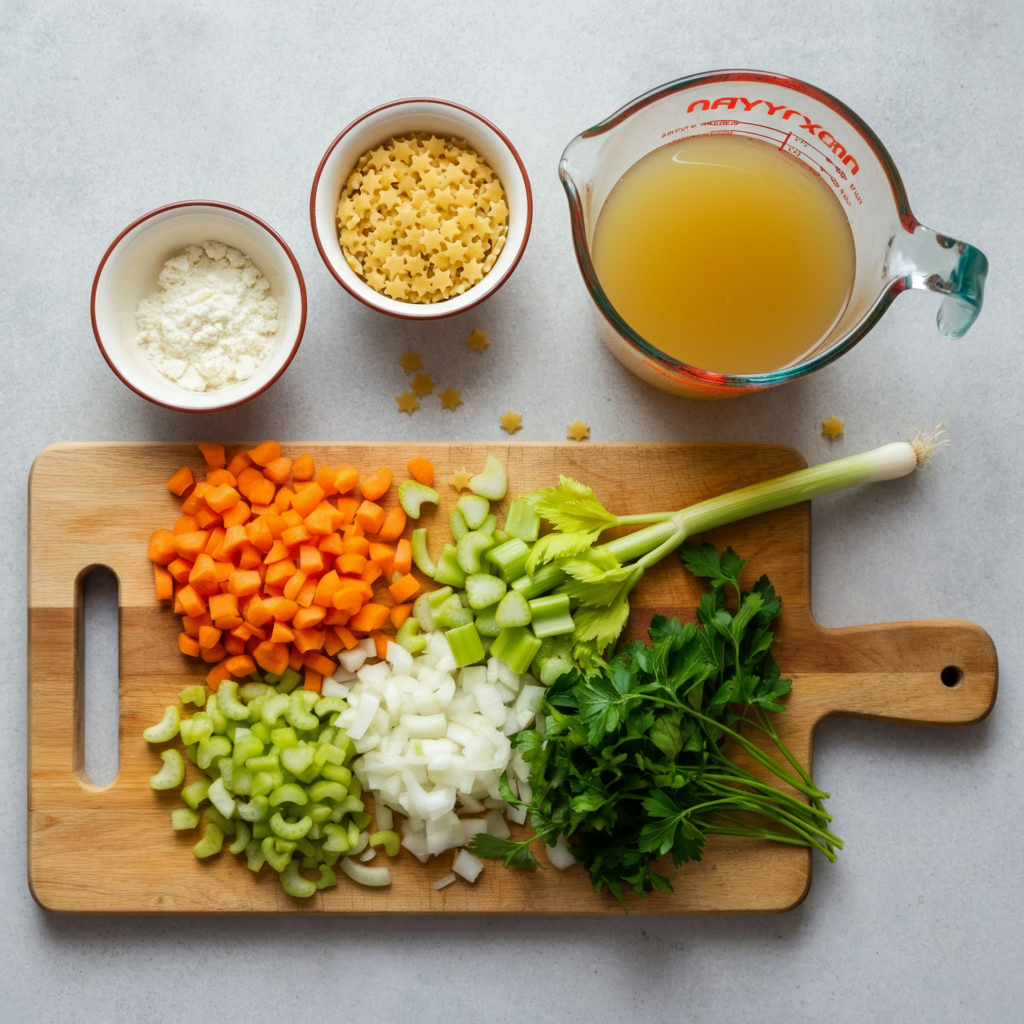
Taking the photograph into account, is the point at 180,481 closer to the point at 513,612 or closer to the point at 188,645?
the point at 188,645

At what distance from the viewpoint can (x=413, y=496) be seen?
1801 mm

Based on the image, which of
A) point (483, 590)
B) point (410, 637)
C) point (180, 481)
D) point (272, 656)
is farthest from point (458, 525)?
point (180, 481)

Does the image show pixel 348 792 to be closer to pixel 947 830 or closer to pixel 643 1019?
pixel 643 1019

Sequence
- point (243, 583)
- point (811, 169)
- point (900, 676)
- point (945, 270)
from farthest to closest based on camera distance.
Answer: point (900, 676)
point (243, 583)
point (811, 169)
point (945, 270)

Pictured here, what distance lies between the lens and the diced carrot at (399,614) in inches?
71.1

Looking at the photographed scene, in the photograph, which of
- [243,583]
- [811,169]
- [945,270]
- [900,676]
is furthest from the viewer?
[900,676]

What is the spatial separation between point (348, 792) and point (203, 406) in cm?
83

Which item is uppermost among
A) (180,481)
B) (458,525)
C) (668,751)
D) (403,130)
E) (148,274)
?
(403,130)

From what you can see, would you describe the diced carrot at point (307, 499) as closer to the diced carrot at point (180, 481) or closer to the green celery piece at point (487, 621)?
the diced carrot at point (180, 481)

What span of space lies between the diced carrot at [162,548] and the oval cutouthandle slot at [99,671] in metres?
0.16

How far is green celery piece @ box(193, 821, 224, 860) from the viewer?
1776 mm

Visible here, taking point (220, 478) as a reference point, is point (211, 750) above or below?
below

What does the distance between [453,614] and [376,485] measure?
311 millimetres

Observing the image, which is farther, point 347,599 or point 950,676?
point 950,676
